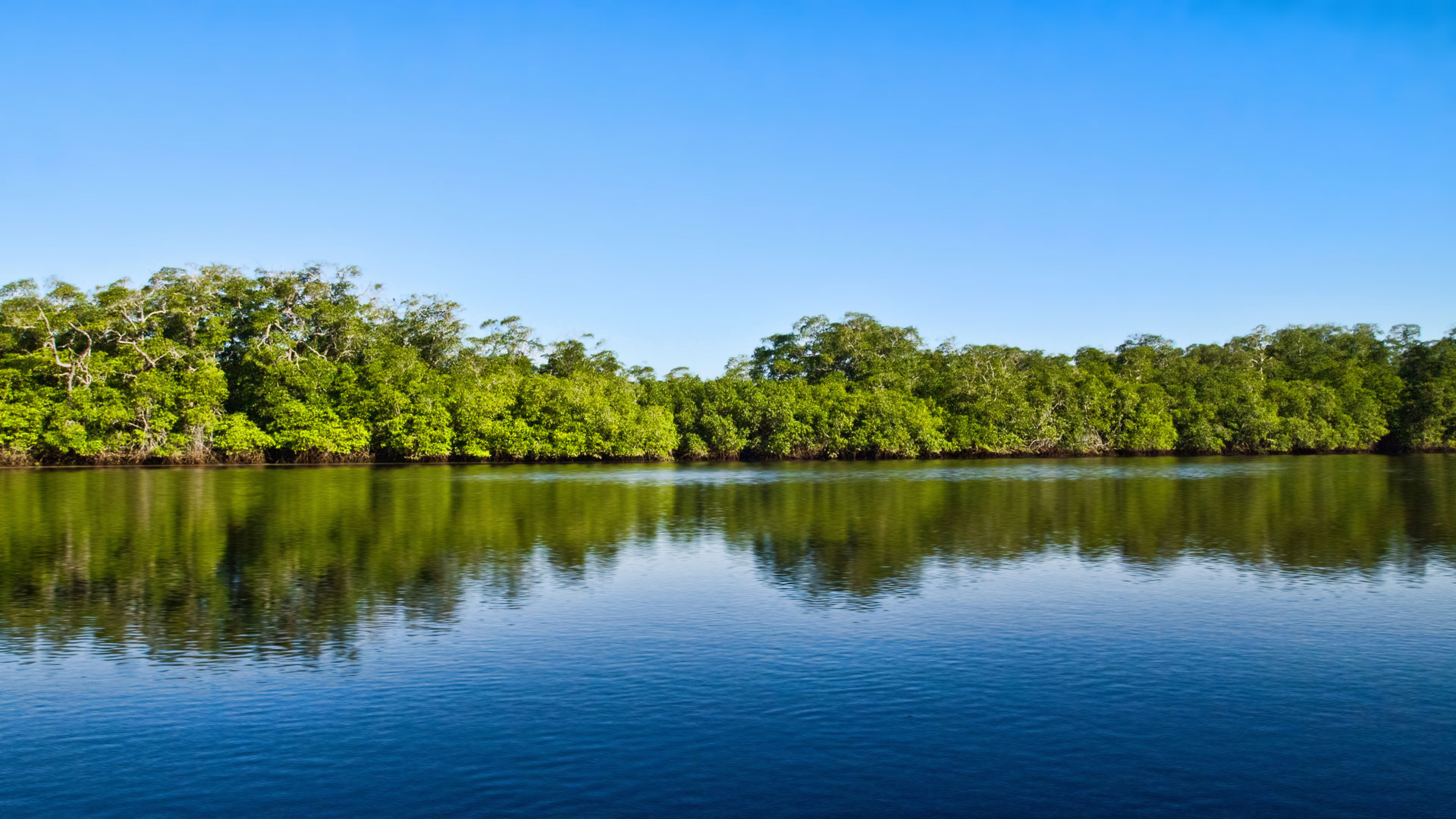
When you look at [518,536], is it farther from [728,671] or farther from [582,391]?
[582,391]

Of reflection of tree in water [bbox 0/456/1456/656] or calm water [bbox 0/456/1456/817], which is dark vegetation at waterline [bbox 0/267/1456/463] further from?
calm water [bbox 0/456/1456/817]

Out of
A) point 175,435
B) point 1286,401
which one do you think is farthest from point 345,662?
point 1286,401

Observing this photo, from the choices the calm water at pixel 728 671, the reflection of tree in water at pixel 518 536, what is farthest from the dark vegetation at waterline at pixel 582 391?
the calm water at pixel 728 671

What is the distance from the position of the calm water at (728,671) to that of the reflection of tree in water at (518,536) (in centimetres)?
21

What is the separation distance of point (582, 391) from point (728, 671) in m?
73.2

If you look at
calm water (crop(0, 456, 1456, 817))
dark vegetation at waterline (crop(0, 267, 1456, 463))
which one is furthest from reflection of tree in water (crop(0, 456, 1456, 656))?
dark vegetation at waterline (crop(0, 267, 1456, 463))

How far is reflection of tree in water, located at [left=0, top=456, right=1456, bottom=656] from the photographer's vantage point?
1942 cm

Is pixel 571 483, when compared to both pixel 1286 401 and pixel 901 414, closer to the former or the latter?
pixel 901 414

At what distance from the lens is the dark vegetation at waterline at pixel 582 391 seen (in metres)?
74.7

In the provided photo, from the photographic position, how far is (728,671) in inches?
576

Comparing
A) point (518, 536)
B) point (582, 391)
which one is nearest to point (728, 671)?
point (518, 536)

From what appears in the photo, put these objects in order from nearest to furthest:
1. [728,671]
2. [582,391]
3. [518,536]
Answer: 1. [728,671]
2. [518,536]
3. [582,391]

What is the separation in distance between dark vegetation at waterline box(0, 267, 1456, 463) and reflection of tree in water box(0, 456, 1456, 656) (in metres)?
19.0

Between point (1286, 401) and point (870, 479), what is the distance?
6391 centimetres
